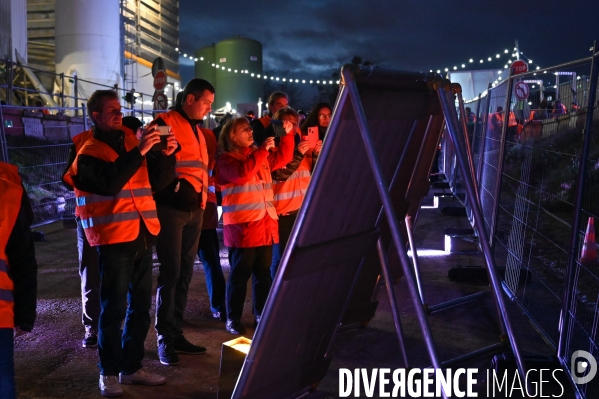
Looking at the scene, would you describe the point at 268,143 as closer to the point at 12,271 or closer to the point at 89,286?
the point at 89,286

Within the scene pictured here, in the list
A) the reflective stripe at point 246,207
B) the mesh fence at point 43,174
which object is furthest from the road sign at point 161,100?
the reflective stripe at point 246,207

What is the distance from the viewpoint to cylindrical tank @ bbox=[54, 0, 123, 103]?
77.0ft

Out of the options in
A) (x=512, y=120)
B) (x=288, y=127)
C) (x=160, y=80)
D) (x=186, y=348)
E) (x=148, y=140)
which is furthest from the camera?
(x=160, y=80)

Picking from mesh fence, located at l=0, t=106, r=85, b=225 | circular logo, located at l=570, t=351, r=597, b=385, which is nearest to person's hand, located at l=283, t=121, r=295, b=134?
circular logo, located at l=570, t=351, r=597, b=385

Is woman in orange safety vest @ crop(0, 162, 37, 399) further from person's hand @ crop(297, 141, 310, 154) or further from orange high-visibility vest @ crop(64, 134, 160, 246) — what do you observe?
person's hand @ crop(297, 141, 310, 154)

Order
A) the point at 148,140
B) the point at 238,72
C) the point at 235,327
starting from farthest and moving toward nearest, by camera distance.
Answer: the point at 238,72
the point at 235,327
the point at 148,140

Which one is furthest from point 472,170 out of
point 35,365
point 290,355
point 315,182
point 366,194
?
point 35,365

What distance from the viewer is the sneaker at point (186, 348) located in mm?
4629

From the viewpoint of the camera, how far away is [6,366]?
8.52ft

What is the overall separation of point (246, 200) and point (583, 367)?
8.65ft

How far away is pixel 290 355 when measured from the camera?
3.13 m

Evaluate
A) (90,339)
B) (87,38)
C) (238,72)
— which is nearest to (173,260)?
(90,339)

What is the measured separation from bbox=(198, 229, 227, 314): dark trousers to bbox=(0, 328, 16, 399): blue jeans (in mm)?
2920

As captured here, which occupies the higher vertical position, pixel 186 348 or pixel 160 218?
pixel 160 218
